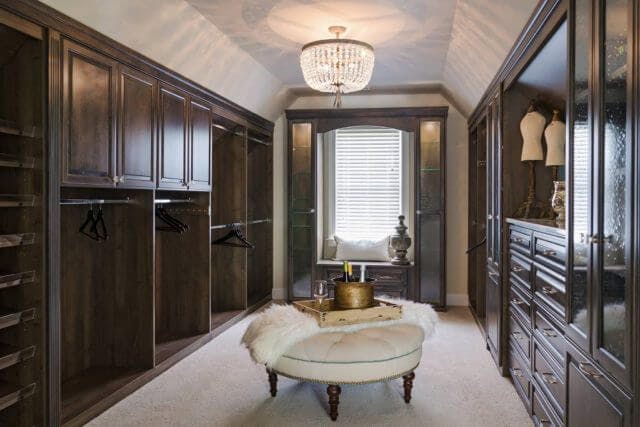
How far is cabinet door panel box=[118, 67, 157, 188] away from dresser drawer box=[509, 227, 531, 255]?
244cm

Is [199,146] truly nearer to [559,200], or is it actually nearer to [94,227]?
[94,227]

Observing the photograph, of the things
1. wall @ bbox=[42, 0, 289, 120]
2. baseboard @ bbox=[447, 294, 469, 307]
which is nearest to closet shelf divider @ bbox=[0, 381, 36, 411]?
wall @ bbox=[42, 0, 289, 120]

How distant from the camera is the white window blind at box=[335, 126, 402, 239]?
654 centimetres

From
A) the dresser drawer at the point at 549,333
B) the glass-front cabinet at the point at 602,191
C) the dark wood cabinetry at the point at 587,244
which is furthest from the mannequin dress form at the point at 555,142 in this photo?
the glass-front cabinet at the point at 602,191

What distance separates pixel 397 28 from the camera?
391 cm

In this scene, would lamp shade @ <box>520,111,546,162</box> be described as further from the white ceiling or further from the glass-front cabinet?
the glass-front cabinet

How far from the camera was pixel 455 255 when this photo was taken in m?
6.22

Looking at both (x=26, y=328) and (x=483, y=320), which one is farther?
(x=483, y=320)

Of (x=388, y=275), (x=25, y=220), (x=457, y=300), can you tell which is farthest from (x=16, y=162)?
(x=457, y=300)

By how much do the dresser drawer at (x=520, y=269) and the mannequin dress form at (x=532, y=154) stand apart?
330mm

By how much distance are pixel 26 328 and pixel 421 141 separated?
178 inches

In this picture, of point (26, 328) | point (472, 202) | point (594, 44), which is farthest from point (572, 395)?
point (472, 202)

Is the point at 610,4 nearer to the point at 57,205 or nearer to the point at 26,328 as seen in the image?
the point at 57,205

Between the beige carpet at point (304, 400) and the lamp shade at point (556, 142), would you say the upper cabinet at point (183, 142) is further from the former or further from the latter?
the lamp shade at point (556, 142)
